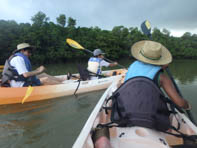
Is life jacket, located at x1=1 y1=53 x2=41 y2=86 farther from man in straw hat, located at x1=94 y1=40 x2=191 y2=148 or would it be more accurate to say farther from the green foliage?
the green foliage

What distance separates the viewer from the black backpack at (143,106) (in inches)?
55.2

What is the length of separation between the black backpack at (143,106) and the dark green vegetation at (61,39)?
711 inches

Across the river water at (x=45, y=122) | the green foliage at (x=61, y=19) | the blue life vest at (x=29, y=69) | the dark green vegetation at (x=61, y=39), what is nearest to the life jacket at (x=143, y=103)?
the river water at (x=45, y=122)

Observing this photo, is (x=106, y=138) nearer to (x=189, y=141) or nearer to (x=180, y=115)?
(x=189, y=141)

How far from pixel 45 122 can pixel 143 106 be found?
244 centimetres

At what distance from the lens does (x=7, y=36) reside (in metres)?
16.6

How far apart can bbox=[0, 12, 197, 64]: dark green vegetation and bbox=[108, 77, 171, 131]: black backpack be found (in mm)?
18061

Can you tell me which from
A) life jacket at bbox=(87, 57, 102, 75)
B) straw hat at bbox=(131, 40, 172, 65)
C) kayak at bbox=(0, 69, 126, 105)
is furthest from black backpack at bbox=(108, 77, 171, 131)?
life jacket at bbox=(87, 57, 102, 75)

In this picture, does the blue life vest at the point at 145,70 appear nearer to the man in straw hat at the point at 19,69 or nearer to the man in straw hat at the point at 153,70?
the man in straw hat at the point at 153,70

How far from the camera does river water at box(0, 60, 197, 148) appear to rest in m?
2.53

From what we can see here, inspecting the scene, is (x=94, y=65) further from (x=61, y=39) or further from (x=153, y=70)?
(x=61, y=39)

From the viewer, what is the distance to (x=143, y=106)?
1.41m

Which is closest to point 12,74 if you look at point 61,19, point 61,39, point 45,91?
point 45,91

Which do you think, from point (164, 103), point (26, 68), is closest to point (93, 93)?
point (26, 68)
